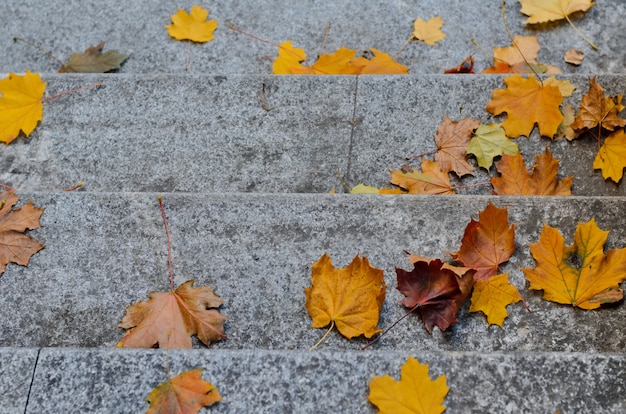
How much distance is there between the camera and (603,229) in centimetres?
179

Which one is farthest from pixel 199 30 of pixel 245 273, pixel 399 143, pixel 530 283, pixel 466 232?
pixel 530 283

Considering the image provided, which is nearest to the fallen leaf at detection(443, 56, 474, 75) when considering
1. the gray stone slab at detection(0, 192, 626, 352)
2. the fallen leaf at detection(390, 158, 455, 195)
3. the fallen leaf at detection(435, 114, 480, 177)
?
the fallen leaf at detection(435, 114, 480, 177)

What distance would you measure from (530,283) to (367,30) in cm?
158

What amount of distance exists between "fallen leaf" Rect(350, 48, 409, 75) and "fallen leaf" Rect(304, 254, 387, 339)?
1250 millimetres

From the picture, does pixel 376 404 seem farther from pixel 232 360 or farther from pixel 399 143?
pixel 399 143

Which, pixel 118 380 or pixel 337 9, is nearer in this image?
pixel 118 380

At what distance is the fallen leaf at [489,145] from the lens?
→ 216cm

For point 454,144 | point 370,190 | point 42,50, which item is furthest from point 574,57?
point 42,50

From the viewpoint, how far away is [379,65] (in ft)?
8.95

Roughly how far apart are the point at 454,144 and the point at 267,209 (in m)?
0.74

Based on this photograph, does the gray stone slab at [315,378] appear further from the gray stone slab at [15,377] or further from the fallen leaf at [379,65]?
the fallen leaf at [379,65]

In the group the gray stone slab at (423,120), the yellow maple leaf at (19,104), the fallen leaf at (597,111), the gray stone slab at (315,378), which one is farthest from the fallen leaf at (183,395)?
the fallen leaf at (597,111)

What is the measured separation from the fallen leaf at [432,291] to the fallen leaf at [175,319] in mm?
496

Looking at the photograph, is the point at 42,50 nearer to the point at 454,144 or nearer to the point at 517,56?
the point at 454,144
